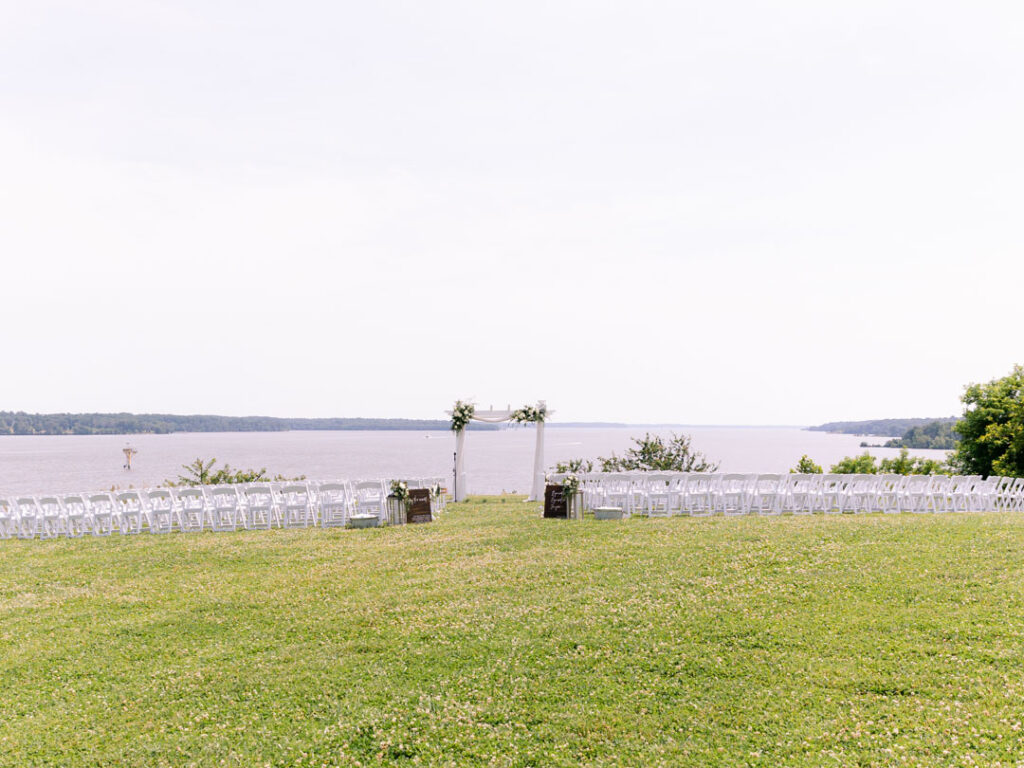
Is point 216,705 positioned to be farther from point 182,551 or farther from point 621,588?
point 182,551

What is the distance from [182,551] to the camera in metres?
12.4

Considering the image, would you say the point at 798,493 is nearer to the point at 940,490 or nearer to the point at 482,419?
the point at 940,490

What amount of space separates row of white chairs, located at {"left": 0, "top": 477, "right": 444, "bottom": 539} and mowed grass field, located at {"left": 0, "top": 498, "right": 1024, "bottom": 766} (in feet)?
15.2

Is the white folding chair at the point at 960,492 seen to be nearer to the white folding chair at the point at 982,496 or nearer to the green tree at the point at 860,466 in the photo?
the white folding chair at the point at 982,496

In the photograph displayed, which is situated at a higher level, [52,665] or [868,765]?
[868,765]

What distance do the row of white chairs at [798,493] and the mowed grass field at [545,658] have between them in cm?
433

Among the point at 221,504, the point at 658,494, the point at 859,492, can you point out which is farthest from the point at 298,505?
the point at 859,492

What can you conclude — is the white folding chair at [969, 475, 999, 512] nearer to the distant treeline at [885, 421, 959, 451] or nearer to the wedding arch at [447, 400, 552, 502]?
the wedding arch at [447, 400, 552, 502]

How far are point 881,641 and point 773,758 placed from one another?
88.0 inches

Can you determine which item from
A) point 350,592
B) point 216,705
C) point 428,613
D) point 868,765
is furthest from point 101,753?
point 868,765

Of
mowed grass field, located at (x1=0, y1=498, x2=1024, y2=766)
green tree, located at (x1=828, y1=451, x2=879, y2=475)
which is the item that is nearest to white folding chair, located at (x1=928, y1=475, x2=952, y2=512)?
mowed grass field, located at (x1=0, y1=498, x2=1024, y2=766)

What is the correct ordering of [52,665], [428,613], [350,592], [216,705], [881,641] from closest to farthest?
[216,705], [881,641], [52,665], [428,613], [350,592]

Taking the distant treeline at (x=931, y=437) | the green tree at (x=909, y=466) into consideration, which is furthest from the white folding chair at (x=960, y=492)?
the distant treeline at (x=931, y=437)

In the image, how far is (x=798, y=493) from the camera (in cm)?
1509
